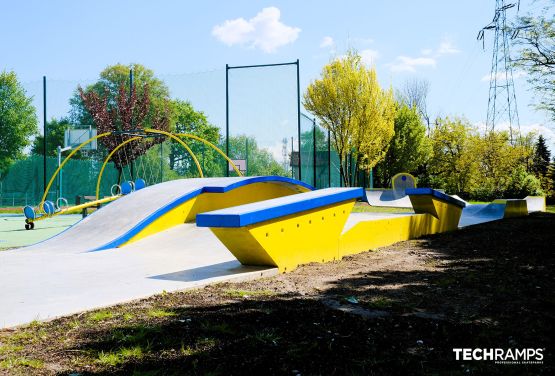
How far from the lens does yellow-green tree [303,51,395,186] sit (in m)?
25.6

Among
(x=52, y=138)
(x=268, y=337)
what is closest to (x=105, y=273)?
(x=268, y=337)

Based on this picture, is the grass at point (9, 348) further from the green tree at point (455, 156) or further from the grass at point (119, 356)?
the green tree at point (455, 156)

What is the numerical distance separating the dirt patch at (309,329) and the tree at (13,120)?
42249 millimetres

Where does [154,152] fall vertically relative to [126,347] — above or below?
above

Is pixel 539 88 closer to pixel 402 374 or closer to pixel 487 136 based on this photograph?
pixel 487 136

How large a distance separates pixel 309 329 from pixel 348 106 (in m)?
23.1

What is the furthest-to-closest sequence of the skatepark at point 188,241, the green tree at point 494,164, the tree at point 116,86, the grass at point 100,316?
the tree at point 116,86 → the green tree at point 494,164 → the skatepark at point 188,241 → the grass at point 100,316

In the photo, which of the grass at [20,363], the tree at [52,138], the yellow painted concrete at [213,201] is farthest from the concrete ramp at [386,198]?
the tree at [52,138]

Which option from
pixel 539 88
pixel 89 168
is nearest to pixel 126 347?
pixel 539 88

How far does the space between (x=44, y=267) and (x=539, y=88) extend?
1722 cm

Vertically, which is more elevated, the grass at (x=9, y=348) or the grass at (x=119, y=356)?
the grass at (x=119, y=356)

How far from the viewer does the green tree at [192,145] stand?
3116 centimetres

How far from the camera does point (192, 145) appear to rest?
106ft

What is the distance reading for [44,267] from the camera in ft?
21.3
